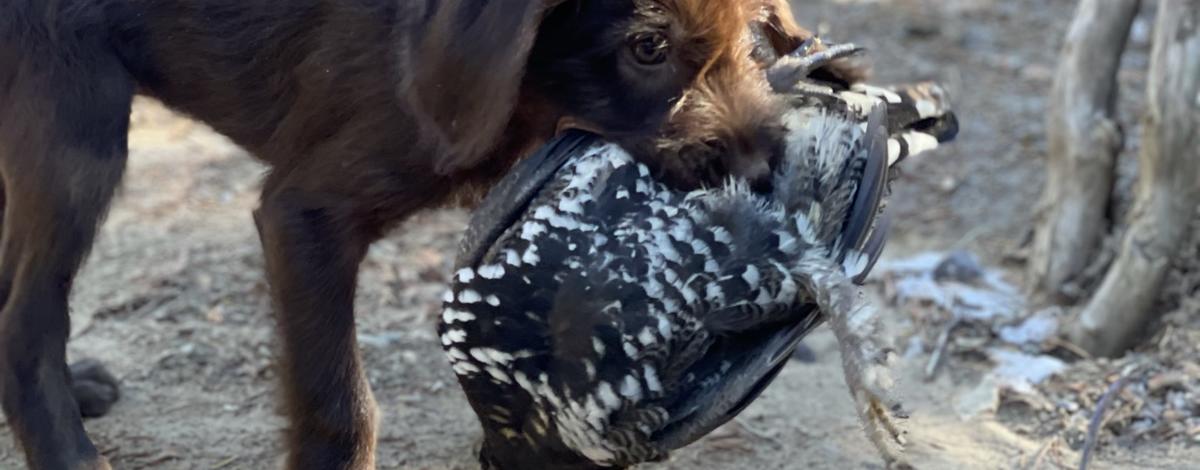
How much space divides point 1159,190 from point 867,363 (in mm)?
2165

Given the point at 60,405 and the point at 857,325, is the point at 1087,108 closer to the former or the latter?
the point at 857,325

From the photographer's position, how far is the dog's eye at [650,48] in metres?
2.93

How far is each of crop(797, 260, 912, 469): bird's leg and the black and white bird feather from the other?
0.19 ft

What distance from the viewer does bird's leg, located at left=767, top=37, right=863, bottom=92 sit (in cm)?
302

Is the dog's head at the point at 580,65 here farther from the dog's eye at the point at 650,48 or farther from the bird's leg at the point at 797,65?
the bird's leg at the point at 797,65

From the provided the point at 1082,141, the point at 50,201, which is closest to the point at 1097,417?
the point at 1082,141

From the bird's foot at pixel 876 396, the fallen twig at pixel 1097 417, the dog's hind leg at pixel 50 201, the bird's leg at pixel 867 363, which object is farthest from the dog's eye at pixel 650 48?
the fallen twig at pixel 1097 417

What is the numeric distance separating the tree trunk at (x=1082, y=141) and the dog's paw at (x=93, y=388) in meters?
2.91

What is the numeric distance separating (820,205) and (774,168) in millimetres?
113

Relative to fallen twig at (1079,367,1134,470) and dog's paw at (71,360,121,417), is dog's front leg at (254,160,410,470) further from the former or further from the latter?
fallen twig at (1079,367,1134,470)

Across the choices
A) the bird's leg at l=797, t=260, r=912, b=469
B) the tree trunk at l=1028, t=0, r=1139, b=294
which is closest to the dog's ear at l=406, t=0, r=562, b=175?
the bird's leg at l=797, t=260, r=912, b=469

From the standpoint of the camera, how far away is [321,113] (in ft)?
10.8

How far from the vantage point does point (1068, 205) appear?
4.72m

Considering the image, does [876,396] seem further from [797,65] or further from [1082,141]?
[1082,141]
